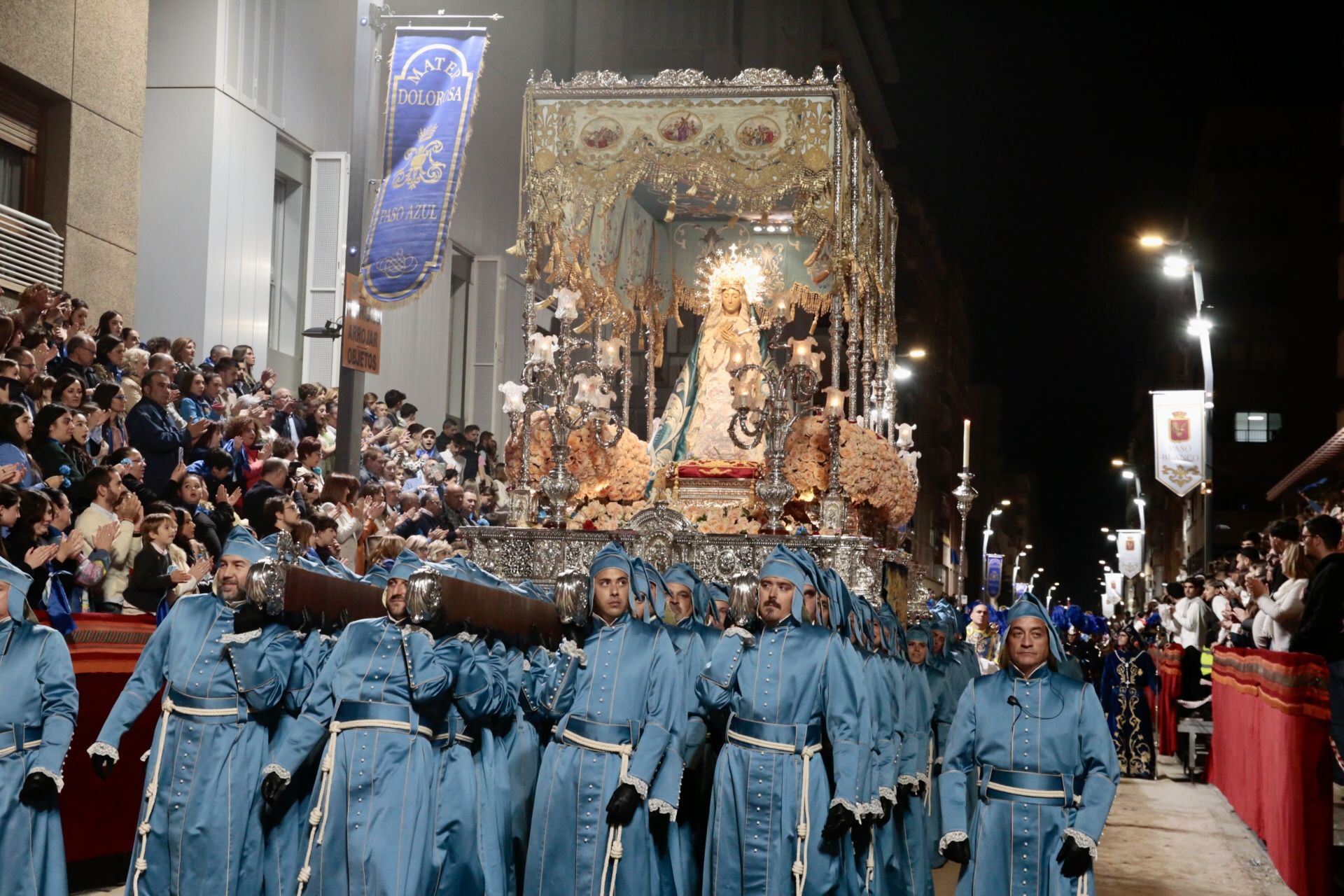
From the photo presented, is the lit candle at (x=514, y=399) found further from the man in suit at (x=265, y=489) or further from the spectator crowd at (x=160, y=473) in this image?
the man in suit at (x=265, y=489)

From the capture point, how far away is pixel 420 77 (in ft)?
47.7

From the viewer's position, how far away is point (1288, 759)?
34.7ft

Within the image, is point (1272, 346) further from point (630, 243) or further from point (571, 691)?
point (571, 691)

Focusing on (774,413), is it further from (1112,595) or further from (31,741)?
(1112,595)

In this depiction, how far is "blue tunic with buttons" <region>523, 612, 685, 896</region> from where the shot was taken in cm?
771

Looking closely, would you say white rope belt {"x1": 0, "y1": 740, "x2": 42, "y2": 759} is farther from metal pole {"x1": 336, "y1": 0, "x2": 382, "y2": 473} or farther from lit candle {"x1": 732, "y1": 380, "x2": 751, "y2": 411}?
lit candle {"x1": 732, "y1": 380, "x2": 751, "y2": 411}

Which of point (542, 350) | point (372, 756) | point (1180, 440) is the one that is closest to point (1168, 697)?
point (1180, 440)

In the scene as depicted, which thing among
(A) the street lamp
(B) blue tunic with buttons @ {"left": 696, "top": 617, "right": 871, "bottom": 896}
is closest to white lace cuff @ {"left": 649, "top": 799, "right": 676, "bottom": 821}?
(B) blue tunic with buttons @ {"left": 696, "top": 617, "right": 871, "bottom": 896}

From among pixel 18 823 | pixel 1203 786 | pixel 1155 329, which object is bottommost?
pixel 1203 786

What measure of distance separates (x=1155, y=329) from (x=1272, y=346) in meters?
40.7

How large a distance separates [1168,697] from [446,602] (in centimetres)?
1626

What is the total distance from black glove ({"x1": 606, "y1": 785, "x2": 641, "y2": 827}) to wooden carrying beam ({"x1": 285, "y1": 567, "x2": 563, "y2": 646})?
1.18 meters

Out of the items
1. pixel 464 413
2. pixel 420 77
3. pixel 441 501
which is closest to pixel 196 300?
pixel 441 501

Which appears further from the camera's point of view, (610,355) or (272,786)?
(610,355)
